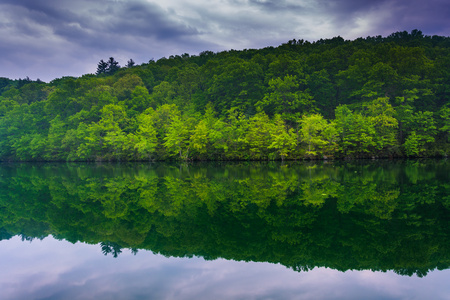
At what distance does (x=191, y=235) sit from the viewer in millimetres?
6918

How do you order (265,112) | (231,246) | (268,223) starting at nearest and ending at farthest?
(231,246), (268,223), (265,112)

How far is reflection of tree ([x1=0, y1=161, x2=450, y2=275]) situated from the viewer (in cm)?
555

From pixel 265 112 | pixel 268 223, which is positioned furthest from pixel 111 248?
pixel 265 112

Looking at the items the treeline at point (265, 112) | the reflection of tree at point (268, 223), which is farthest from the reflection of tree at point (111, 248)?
the treeline at point (265, 112)

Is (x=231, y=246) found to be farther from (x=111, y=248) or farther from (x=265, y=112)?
(x=265, y=112)

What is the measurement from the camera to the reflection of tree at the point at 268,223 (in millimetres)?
5547

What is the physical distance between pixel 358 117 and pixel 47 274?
37476 mm

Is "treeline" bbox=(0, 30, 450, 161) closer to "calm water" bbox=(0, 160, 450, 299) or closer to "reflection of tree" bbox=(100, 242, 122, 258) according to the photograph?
"calm water" bbox=(0, 160, 450, 299)

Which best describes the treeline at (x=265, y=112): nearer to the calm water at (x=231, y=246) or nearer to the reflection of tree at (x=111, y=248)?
the calm water at (x=231, y=246)

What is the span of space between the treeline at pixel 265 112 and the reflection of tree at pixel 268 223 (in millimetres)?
24127

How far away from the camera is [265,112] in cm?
4562

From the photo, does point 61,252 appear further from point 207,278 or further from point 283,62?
point 283,62

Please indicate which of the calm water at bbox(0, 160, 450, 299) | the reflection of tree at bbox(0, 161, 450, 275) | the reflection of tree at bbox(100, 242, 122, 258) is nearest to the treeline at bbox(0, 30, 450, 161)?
the reflection of tree at bbox(0, 161, 450, 275)

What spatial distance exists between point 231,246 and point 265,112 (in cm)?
4060
